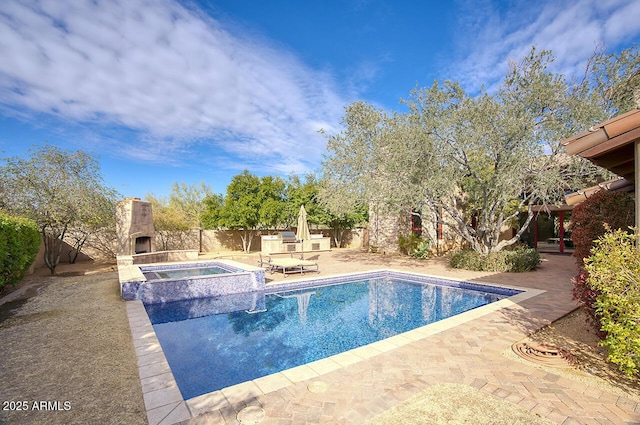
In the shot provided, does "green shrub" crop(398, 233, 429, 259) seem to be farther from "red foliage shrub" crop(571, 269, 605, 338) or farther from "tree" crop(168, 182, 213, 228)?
"tree" crop(168, 182, 213, 228)

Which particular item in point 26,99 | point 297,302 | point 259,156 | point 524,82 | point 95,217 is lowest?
point 297,302

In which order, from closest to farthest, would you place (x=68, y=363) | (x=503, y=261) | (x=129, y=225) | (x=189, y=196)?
(x=68, y=363), (x=503, y=261), (x=129, y=225), (x=189, y=196)

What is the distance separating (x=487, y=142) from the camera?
9875 mm

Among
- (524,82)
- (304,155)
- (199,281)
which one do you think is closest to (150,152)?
(304,155)

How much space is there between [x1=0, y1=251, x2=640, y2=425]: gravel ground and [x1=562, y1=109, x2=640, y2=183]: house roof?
2.89 meters

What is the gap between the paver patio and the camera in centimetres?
303

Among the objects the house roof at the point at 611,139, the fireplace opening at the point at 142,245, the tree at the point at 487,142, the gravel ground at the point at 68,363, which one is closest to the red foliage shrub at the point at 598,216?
the house roof at the point at 611,139

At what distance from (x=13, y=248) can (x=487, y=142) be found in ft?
47.0

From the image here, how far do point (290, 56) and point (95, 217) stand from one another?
12.7 meters

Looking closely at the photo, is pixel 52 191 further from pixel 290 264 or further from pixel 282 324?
pixel 282 324

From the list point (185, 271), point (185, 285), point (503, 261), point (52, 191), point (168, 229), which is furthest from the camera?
point (168, 229)

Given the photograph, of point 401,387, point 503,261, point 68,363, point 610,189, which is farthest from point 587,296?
point 503,261

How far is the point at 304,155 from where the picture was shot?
33.2m

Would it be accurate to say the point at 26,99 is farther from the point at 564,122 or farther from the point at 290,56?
the point at 564,122
